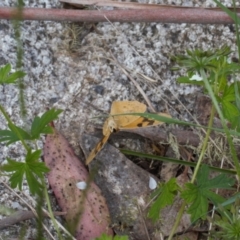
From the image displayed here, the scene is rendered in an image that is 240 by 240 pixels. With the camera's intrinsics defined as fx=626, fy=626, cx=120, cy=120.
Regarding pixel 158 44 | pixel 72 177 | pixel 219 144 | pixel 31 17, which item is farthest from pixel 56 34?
pixel 219 144

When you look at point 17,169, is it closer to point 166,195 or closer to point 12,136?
point 12,136

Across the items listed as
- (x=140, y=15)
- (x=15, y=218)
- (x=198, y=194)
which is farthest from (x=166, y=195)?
(x=140, y=15)

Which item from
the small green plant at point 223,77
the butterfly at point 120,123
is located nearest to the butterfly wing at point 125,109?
the butterfly at point 120,123

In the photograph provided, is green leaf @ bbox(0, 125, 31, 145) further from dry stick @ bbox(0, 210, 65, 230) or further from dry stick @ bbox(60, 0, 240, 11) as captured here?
dry stick @ bbox(60, 0, 240, 11)

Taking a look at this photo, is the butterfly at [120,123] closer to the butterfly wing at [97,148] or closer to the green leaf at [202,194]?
the butterfly wing at [97,148]

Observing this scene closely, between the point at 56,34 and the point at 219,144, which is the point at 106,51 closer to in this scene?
the point at 56,34

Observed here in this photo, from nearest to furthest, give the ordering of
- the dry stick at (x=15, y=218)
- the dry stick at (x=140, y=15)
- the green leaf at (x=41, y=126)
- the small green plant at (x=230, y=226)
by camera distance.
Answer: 1. the small green plant at (x=230, y=226)
2. the green leaf at (x=41, y=126)
3. the dry stick at (x=15, y=218)
4. the dry stick at (x=140, y=15)
